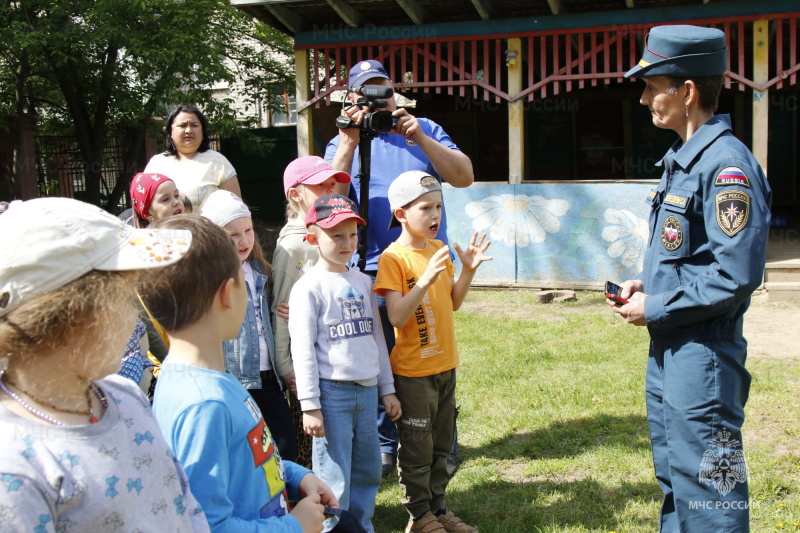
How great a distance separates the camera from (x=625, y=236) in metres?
8.53

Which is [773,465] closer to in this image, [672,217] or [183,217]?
[672,217]

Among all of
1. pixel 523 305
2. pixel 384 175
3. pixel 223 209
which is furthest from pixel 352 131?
pixel 523 305

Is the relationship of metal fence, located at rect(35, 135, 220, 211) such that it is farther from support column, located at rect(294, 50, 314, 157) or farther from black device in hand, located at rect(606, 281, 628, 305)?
black device in hand, located at rect(606, 281, 628, 305)

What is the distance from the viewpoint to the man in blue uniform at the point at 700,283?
2.25 m

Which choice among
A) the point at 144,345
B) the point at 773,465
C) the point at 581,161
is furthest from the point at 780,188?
the point at 144,345

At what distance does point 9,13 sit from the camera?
11.1 meters

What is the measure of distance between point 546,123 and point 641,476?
41.4ft

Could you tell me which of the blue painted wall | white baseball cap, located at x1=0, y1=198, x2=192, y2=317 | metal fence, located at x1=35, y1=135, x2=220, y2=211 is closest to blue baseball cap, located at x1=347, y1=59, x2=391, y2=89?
white baseball cap, located at x1=0, y1=198, x2=192, y2=317

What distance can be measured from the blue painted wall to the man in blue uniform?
20.2 ft

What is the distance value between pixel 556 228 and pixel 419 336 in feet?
20.0

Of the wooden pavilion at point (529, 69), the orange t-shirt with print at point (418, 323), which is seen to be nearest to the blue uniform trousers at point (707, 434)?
the orange t-shirt with print at point (418, 323)

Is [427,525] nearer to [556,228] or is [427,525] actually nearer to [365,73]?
[365,73]

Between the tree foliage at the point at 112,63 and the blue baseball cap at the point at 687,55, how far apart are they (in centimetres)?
998

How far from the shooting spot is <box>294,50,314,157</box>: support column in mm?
9336
